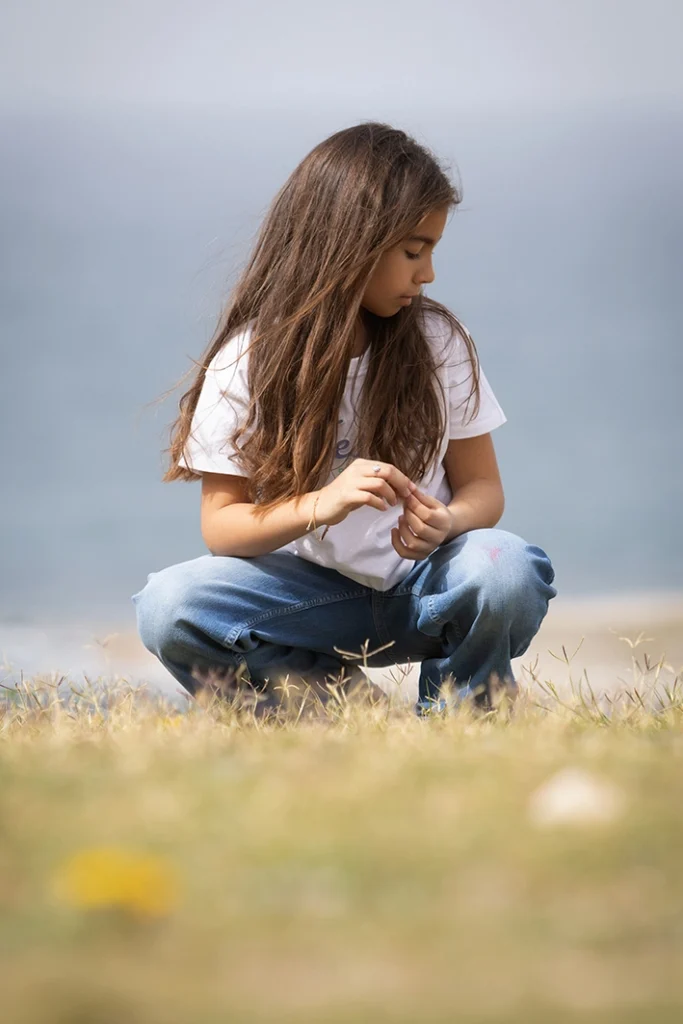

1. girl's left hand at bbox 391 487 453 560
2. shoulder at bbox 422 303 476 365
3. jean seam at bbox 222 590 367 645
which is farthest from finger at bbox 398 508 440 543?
shoulder at bbox 422 303 476 365

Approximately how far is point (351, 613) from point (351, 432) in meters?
0.30

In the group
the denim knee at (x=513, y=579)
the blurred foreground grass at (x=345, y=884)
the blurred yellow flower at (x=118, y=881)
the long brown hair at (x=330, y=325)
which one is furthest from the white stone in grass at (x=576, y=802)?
the long brown hair at (x=330, y=325)

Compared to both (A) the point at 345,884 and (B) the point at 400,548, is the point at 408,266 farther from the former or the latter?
(A) the point at 345,884

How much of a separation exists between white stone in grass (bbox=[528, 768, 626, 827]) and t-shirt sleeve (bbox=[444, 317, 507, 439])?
1052mm

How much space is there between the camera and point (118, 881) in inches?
28.8

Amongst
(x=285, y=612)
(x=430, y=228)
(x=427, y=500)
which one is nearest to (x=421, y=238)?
(x=430, y=228)

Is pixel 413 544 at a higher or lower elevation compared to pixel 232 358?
lower

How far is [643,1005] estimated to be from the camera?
0.58m

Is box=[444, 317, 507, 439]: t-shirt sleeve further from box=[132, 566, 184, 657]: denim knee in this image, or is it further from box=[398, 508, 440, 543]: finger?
box=[132, 566, 184, 657]: denim knee

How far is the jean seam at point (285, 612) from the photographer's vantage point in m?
1.85

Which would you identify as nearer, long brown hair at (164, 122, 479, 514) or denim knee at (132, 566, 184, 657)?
long brown hair at (164, 122, 479, 514)

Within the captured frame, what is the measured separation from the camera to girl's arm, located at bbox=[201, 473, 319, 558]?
171cm

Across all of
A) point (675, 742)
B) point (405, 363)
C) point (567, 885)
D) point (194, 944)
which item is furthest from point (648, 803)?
point (405, 363)

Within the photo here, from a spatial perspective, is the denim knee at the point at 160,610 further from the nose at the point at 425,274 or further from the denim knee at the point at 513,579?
the nose at the point at 425,274
